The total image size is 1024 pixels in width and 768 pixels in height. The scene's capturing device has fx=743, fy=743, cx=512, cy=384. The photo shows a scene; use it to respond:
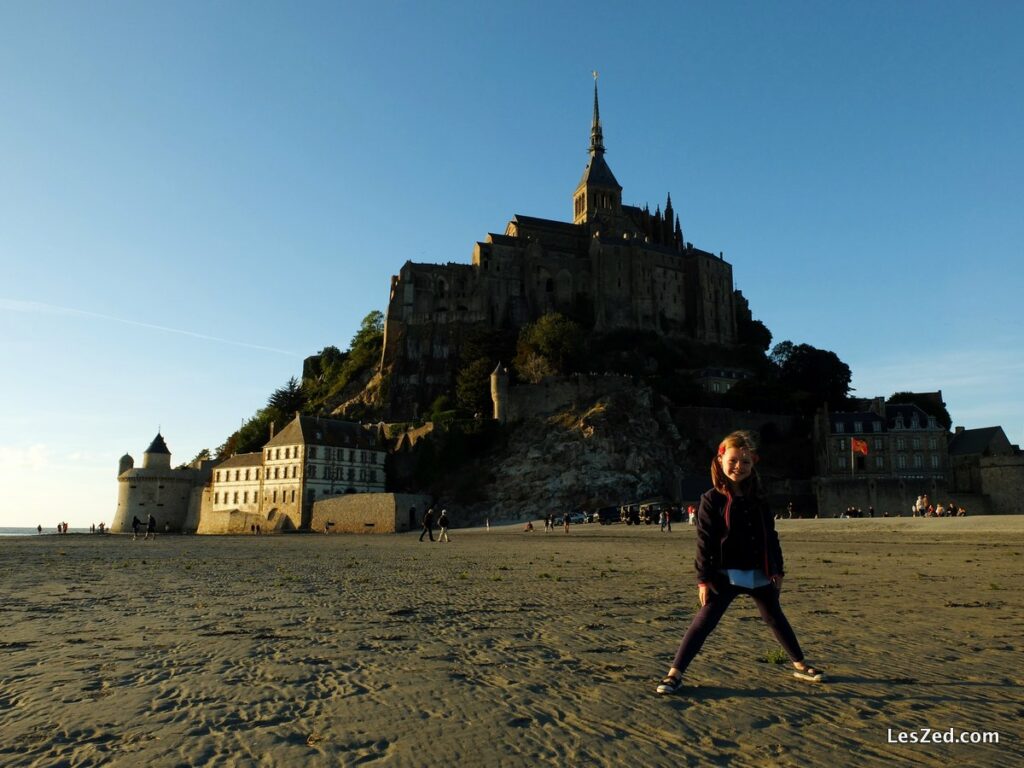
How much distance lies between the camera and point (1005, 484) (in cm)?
5850

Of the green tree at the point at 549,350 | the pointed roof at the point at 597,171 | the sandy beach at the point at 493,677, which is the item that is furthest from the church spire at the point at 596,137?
the sandy beach at the point at 493,677

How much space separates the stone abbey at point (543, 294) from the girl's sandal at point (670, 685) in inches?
3077

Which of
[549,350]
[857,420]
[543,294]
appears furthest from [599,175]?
[857,420]

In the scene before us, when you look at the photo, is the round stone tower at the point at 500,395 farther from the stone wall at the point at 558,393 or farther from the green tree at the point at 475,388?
the green tree at the point at 475,388

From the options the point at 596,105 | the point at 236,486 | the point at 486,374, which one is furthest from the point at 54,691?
the point at 596,105

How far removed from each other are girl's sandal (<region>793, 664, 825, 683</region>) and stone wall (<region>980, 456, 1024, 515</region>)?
62725 millimetres

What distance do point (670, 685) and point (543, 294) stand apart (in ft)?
295

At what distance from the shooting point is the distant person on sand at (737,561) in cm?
605

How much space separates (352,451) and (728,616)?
5906cm

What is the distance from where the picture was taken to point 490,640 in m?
8.15

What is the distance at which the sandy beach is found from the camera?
180 inches

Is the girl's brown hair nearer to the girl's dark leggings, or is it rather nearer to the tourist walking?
the girl's dark leggings

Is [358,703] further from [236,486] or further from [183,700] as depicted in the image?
[236,486]

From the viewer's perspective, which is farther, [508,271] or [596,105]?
[596,105]
